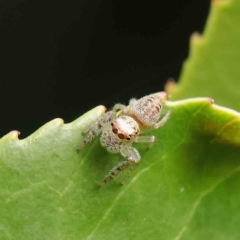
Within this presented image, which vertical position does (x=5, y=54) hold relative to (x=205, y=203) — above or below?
above

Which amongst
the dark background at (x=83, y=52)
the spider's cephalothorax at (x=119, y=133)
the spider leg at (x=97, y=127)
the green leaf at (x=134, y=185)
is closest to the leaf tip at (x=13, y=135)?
the green leaf at (x=134, y=185)

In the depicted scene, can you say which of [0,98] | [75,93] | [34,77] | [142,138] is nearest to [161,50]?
[75,93]

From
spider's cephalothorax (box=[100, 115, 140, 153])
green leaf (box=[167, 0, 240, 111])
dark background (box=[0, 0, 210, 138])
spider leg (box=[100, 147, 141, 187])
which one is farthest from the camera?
dark background (box=[0, 0, 210, 138])

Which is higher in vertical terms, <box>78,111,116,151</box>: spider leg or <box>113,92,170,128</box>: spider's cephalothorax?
<box>78,111,116,151</box>: spider leg

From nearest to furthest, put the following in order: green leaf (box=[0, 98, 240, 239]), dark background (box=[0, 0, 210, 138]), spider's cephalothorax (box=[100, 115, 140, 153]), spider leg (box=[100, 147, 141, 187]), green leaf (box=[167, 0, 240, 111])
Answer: green leaf (box=[0, 98, 240, 239])
spider leg (box=[100, 147, 141, 187])
spider's cephalothorax (box=[100, 115, 140, 153])
green leaf (box=[167, 0, 240, 111])
dark background (box=[0, 0, 210, 138])

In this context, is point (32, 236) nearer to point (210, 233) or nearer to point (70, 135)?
point (70, 135)

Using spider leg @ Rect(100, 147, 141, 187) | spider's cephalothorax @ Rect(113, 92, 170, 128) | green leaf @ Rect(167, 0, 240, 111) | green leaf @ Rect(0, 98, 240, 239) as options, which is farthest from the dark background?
green leaf @ Rect(0, 98, 240, 239)

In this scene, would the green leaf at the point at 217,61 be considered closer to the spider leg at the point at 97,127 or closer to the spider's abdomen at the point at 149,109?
the spider's abdomen at the point at 149,109

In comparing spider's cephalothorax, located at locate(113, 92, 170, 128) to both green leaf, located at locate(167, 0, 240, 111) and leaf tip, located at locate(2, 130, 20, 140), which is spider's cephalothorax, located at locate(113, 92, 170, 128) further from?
leaf tip, located at locate(2, 130, 20, 140)
